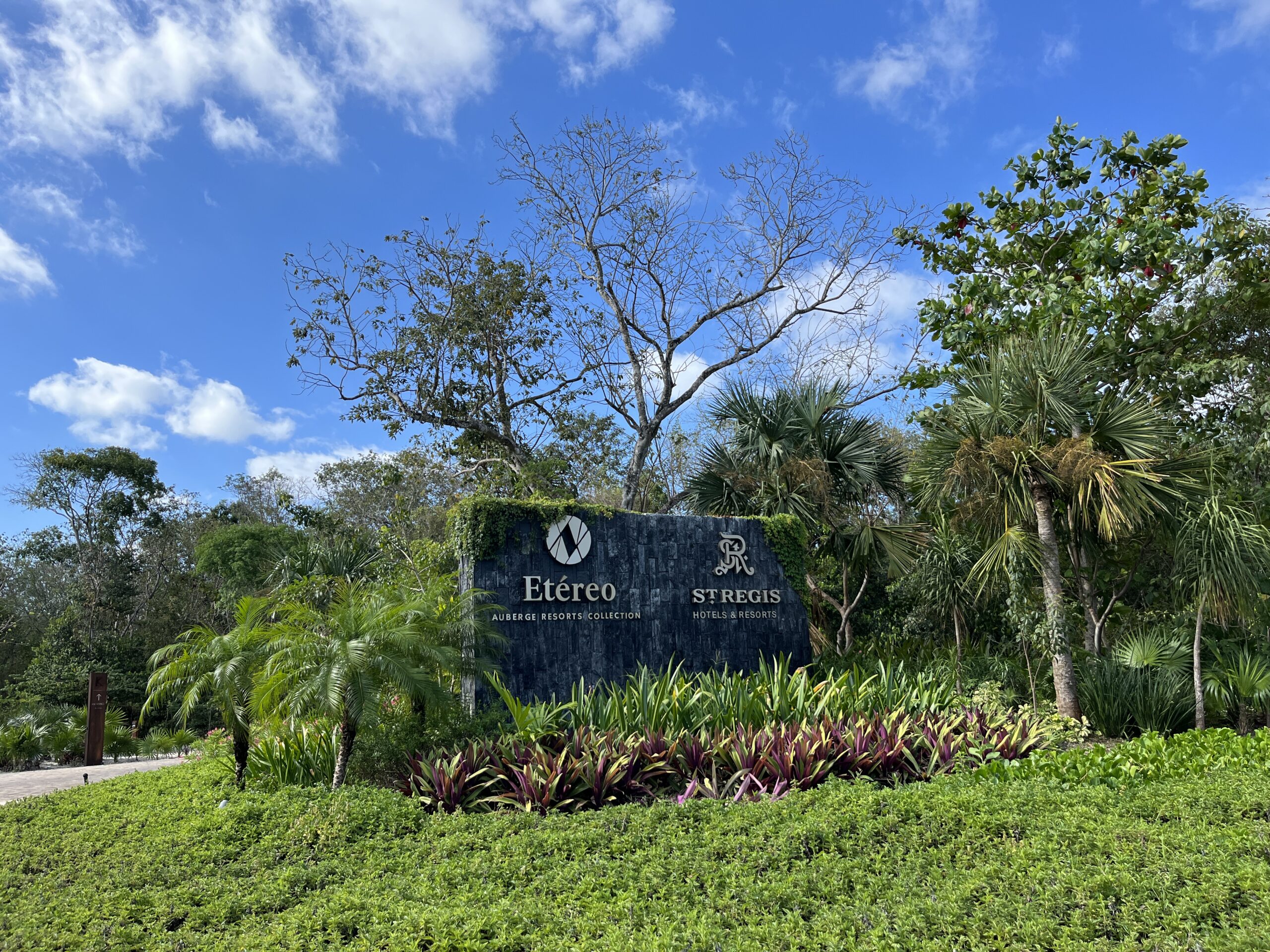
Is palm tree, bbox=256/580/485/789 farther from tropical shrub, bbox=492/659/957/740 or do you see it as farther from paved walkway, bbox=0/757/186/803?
paved walkway, bbox=0/757/186/803

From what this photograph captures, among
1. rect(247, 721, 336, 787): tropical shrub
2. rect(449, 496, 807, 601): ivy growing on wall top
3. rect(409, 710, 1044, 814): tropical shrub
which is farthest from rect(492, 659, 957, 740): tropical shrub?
rect(449, 496, 807, 601): ivy growing on wall top

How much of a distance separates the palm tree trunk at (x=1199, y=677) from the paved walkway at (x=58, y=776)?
11.1 meters

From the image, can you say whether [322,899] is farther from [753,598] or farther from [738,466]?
[738,466]

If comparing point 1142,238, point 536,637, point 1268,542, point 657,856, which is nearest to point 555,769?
point 657,856

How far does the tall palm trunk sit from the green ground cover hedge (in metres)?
3.71

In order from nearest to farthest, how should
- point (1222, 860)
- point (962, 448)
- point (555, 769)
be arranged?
point (1222, 860) < point (555, 769) < point (962, 448)

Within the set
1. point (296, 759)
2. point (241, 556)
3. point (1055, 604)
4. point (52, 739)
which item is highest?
point (241, 556)

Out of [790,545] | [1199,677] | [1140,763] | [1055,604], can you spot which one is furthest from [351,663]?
[1199,677]

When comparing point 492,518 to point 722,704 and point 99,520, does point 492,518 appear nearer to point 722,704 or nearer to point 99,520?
point 722,704

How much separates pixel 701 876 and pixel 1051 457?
655 centimetres

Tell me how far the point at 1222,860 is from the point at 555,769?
3843 mm

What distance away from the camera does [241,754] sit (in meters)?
7.20

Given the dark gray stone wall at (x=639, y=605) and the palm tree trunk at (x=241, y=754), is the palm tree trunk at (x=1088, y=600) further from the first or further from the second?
the palm tree trunk at (x=241, y=754)

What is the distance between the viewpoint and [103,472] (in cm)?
2478
